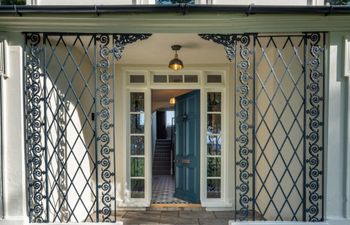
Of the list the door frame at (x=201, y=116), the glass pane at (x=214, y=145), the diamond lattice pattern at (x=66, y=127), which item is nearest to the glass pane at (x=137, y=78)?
the door frame at (x=201, y=116)

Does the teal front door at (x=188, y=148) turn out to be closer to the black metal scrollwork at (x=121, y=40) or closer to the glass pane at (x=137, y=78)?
the glass pane at (x=137, y=78)

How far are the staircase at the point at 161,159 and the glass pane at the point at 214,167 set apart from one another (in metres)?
3.34

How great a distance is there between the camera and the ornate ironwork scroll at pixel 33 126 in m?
2.38

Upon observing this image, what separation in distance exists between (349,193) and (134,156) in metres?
3.08

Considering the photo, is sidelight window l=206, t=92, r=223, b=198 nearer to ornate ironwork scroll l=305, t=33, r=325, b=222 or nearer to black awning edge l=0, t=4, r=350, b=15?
ornate ironwork scroll l=305, t=33, r=325, b=222

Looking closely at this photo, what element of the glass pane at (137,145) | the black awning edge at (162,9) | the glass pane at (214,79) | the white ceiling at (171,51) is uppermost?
the black awning edge at (162,9)

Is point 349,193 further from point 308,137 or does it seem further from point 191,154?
point 191,154

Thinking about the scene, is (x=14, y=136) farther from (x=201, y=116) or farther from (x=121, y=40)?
(x=201, y=116)

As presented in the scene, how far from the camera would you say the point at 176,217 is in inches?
143

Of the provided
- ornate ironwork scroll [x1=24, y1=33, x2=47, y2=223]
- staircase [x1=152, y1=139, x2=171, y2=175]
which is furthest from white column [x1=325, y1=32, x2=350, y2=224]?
staircase [x1=152, y1=139, x2=171, y2=175]

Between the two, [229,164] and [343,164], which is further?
[229,164]

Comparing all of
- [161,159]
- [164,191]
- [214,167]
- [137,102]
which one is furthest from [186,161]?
[161,159]

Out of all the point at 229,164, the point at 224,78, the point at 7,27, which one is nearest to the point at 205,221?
the point at 229,164

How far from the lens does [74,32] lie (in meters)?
2.35
